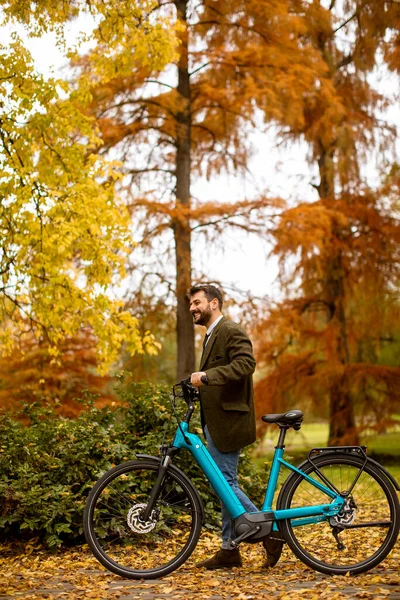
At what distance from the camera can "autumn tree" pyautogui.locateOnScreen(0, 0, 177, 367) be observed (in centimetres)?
899

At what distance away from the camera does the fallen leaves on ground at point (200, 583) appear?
4230 mm

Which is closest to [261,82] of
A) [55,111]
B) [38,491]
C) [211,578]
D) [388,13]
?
[388,13]

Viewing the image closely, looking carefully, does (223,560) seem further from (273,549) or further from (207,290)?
(207,290)

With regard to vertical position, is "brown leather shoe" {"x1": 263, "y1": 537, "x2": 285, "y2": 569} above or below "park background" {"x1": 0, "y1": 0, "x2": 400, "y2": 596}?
below

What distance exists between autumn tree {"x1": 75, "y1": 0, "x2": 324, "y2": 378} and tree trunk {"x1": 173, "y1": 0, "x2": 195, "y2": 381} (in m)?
0.02

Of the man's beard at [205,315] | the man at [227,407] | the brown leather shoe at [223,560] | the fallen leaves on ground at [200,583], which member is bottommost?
the fallen leaves on ground at [200,583]

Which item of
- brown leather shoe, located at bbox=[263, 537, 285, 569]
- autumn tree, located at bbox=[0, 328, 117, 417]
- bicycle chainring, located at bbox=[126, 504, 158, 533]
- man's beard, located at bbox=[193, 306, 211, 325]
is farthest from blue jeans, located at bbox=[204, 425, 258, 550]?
autumn tree, located at bbox=[0, 328, 117, 417]

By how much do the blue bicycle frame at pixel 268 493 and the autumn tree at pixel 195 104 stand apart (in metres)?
8.95

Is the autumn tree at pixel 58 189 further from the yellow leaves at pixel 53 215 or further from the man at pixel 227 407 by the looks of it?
the man at pixel 227 407

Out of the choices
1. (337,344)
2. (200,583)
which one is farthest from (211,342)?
(337,344)

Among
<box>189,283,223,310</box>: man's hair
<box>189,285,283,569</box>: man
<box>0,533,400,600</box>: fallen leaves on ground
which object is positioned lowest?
<box>0,533,400,600</box>: fallen leaves on ground

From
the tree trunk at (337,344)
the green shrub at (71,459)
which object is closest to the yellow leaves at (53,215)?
the green shrub at (71,459)

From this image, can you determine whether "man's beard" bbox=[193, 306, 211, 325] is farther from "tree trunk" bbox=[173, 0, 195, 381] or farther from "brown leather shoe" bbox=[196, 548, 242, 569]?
"tree trunk" bbox=[173, 0, 195, 381]

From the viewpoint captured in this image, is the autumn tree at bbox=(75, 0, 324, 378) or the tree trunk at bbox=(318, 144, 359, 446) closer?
the autumn tree at bbox=(75, 0, 324, 378)
